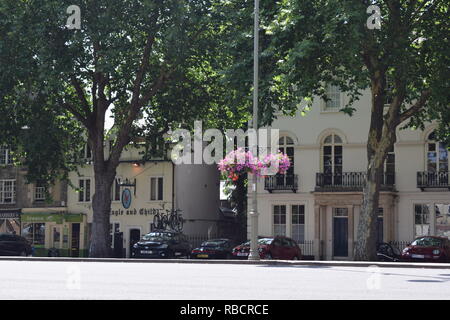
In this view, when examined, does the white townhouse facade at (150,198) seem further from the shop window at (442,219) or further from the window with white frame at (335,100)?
the shop window at (442,219)

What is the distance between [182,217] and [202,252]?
46.1ft

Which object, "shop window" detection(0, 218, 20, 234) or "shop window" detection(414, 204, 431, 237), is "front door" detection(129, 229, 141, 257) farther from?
"shop window" detection(414, 204, 431, 237)

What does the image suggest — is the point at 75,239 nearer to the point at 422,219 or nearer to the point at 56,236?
the point at 56,236

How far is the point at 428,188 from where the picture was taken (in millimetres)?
41281

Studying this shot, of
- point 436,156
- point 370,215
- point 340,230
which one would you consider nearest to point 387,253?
point 340,230

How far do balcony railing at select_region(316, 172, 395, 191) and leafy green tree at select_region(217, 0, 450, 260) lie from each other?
9259 mm

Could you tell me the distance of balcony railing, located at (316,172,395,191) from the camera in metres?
42.3

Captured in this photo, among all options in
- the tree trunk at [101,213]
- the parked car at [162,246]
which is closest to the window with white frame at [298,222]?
the parked car at [162,246]

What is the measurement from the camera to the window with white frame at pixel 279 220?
4472cm

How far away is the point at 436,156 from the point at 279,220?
30.3ft

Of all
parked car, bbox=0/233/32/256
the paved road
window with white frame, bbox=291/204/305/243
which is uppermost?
window with white frame, bbox=291/204/305/243

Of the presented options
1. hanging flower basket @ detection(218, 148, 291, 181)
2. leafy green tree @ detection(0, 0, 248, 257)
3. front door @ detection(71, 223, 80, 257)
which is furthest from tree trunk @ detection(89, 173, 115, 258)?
front door @ detection(71, 223, 80, 257)
